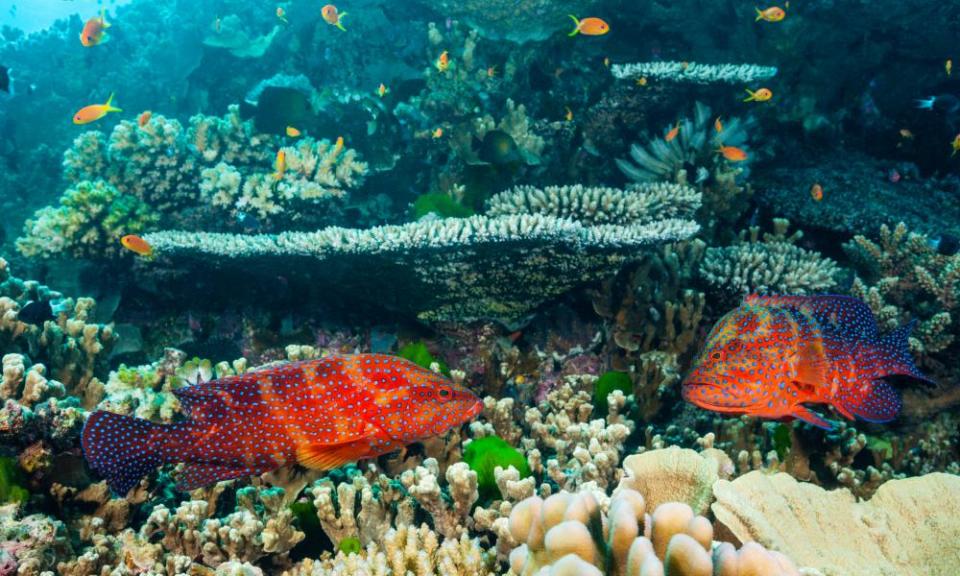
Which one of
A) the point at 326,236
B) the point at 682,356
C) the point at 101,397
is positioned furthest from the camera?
the point at 682,356

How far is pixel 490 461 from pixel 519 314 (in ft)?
6.80

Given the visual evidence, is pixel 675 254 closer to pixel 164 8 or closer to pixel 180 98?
pixel 180 98

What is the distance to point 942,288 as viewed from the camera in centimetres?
466

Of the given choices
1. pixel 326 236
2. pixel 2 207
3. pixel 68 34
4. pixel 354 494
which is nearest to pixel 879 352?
pixel 354 494

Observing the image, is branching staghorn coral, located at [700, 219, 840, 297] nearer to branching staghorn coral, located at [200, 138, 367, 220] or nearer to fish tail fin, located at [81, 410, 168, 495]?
fish tail fin, located at [81, 410, 168, 495]

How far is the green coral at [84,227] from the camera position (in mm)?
6094

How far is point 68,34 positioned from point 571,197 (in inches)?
787

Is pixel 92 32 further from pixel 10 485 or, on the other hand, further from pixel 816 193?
pixel 816 193

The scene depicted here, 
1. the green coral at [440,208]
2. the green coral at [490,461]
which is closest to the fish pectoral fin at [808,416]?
the green coral at [490,461]

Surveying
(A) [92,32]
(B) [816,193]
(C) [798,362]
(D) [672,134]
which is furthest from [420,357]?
(A) [92,32]

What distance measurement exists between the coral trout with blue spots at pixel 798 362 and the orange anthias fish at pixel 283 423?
4.67 ft

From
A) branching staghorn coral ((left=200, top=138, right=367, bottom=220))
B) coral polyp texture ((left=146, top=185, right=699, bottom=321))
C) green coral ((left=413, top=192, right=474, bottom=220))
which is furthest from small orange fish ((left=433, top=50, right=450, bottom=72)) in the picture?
coral polyp texture ((left=146, top=185, right=699, bottom=321))

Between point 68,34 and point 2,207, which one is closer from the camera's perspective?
point 2,207

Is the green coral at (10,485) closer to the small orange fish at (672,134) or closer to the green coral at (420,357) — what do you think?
the green coral at (420,357)
